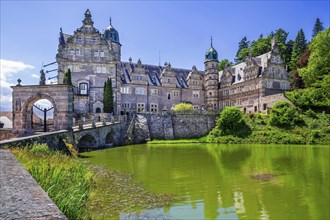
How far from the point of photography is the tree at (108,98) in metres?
40.9

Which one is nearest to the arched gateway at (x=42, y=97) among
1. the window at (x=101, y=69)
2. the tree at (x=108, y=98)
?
the tree at (x=108, y=98)

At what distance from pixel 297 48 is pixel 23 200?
65.9 metres

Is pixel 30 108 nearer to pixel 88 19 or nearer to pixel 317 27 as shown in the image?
pixel 88 19

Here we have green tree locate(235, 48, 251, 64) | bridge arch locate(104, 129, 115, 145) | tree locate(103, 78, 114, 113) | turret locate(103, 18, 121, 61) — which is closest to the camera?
bridge arch locate(104, 129, 115, 145)

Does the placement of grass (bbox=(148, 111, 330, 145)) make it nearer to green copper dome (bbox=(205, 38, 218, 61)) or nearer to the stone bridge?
the stone bridge

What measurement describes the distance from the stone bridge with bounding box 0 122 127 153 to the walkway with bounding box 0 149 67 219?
24.9ft

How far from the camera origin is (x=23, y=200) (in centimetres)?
376

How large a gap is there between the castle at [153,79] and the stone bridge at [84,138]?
9220mm

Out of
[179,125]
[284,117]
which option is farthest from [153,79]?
[284,117]

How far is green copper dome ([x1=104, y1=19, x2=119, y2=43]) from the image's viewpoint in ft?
155

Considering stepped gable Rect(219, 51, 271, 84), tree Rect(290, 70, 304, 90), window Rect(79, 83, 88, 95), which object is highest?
stepped gable Rect(219, 51, 271, 84)

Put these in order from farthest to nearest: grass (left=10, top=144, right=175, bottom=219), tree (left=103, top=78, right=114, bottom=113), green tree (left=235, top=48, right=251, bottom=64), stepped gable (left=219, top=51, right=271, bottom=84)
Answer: green tree (left=235, top=48, right=251, bottom=64) → stepped gable (left=219, top=51, right=271, bottom=84) → tree (left=103, top=78, right=114, bottom=113) → grass (left=10, top=144, right=175, bottom=219)

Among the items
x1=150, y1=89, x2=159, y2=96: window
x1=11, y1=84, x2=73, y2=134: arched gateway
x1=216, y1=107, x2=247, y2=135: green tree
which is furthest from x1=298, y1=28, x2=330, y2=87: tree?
x1=11, y1=84, x2=73, y2=134: arched gateway

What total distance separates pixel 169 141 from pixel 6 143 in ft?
93.8
